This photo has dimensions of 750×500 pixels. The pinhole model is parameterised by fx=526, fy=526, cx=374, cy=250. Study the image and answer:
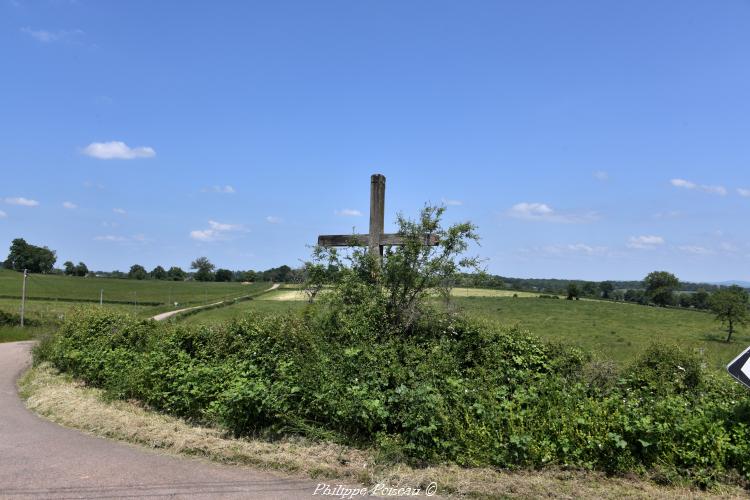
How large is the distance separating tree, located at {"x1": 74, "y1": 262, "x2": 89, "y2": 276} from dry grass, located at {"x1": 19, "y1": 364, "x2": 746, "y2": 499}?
425 ft

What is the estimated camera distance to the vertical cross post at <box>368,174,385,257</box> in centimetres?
835

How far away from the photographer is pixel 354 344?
6723mm

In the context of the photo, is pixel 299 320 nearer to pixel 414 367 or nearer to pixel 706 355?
pixel 414 367

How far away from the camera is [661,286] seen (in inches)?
4437

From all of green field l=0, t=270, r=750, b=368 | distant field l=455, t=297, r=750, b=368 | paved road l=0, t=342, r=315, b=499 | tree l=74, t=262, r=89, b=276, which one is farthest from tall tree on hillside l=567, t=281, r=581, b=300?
tree l=74, t=262, r=89, b=276

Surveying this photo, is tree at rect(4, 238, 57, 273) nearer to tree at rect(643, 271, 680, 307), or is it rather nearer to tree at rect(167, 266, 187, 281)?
tree at rect(167, 266, 187, 281)

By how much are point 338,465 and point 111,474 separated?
2.13 meters

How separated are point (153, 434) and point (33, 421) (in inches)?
98.4

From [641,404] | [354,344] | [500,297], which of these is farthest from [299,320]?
[500,297]

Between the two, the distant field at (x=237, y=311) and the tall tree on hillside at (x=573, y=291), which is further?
the tall tree on hillside at (x=573, y=291)

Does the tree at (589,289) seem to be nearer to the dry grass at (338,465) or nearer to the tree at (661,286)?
the tree at (661,286)

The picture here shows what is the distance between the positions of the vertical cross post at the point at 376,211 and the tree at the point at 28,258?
→ 132 m

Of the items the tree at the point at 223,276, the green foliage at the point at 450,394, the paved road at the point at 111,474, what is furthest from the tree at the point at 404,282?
the tree at the point at 223,276

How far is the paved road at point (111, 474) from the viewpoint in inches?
177
